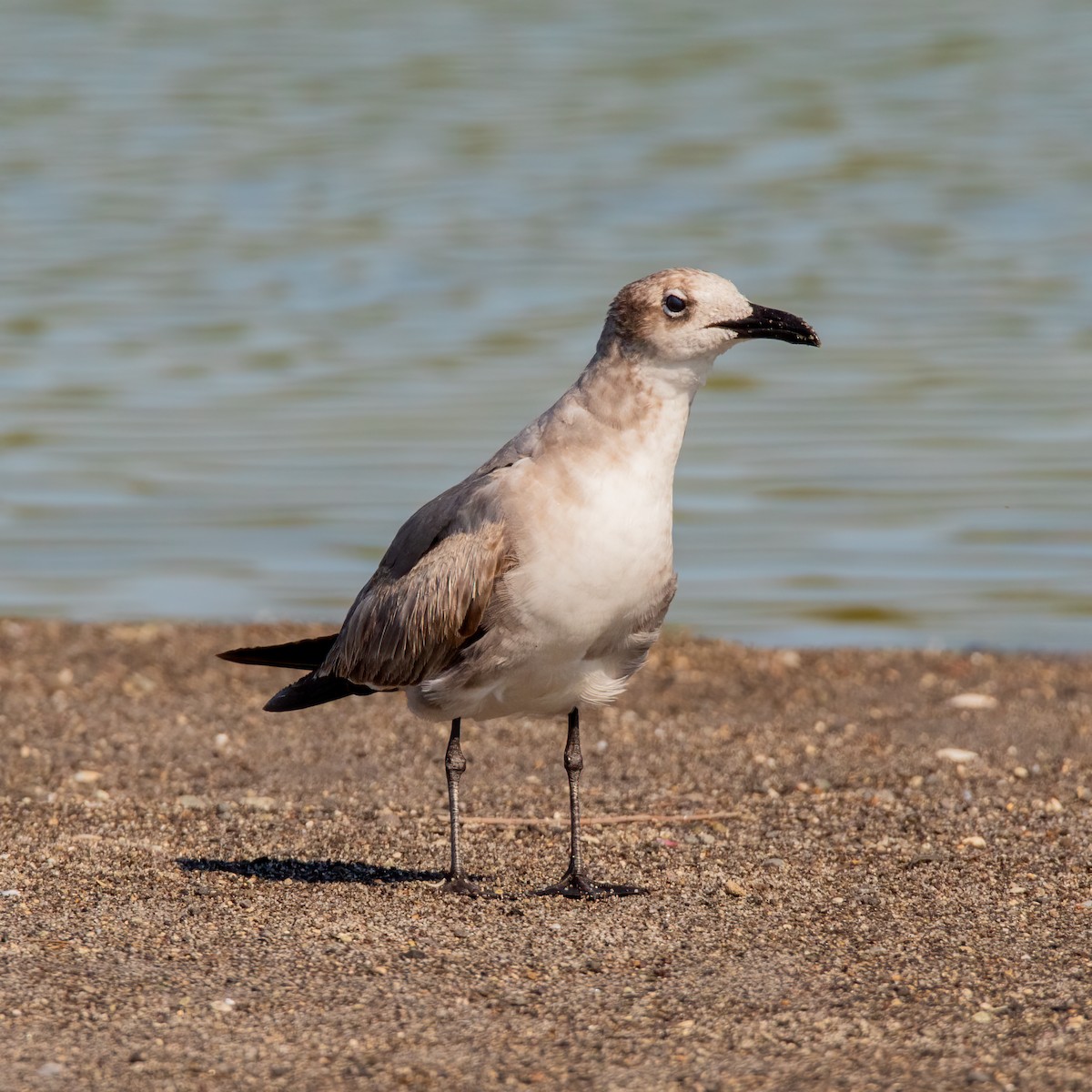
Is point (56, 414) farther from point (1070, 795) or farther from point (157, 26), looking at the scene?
point (157, 26)

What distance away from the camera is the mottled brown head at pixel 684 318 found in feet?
16.6

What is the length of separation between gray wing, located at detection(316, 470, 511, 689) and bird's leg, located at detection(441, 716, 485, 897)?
25cm

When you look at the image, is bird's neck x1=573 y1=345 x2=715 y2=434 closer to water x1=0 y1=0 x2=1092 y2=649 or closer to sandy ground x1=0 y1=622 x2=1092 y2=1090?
sandy ground x1=0 y1=622 x2=1092 y2=1090

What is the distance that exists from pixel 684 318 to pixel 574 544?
0.70 m

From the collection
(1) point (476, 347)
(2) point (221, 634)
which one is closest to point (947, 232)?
(1) point (476, 347)

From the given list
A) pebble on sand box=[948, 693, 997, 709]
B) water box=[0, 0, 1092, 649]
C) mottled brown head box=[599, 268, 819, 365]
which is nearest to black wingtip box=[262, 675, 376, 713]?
mottled brown head box=[599, 268, 819, 365]

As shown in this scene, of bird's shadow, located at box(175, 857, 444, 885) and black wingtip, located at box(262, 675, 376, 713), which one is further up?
black wingtip, located at box(262, 675, 376, 713)

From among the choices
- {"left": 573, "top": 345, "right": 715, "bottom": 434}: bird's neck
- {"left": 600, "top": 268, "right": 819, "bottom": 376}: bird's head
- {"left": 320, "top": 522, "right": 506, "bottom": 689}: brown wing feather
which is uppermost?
{"left": 600, "top": 268, "right": 819, "bottom": 376}: bird's head

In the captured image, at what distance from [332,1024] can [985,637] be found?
5.50 m

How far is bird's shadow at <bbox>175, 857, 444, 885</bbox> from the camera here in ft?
17.6

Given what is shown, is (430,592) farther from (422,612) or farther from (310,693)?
(310,693)

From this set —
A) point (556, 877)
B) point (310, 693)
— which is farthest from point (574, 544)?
point (310, 693)

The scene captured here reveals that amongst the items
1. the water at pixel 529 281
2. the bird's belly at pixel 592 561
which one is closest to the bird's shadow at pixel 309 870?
the bird's belly at pixel 592 561

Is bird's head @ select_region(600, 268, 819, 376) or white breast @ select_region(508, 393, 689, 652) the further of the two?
bird's head @ select_region(600, 268, 819, 376)
